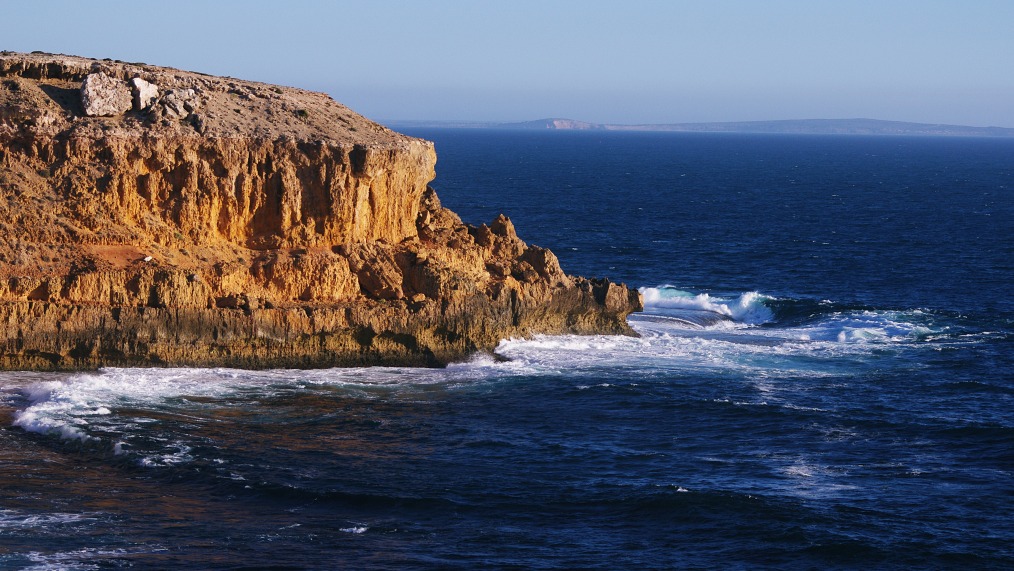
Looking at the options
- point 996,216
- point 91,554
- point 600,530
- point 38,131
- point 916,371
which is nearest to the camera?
point 91,554

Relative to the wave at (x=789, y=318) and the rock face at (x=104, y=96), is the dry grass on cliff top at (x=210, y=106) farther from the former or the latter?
the wave at (x=789, y=318)

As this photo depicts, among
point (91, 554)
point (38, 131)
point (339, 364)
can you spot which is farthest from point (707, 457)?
point (38, 131)

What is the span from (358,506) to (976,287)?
159 feet

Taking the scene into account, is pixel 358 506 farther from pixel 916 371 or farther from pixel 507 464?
pixel 916 371

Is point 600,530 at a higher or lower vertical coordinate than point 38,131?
lower

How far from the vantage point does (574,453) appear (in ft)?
118

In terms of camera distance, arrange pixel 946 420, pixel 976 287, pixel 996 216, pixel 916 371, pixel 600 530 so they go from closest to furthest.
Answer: pixel 600 530 → pixel 946 420 → pixel 916 371 → pixel 976 287 → pixel 996 216

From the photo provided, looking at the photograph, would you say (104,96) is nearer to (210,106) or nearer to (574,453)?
(210,106)

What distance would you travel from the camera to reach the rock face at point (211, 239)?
137 feet

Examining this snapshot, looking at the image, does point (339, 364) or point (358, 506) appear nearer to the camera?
point (358, 506)

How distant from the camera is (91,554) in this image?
87.8 feet

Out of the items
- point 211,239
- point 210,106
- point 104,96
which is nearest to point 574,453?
point 211,239

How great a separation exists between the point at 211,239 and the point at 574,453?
1760 centimetres

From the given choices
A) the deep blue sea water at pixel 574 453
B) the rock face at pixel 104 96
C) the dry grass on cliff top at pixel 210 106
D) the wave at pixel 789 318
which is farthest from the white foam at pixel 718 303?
the rock face at pixel 104 96
